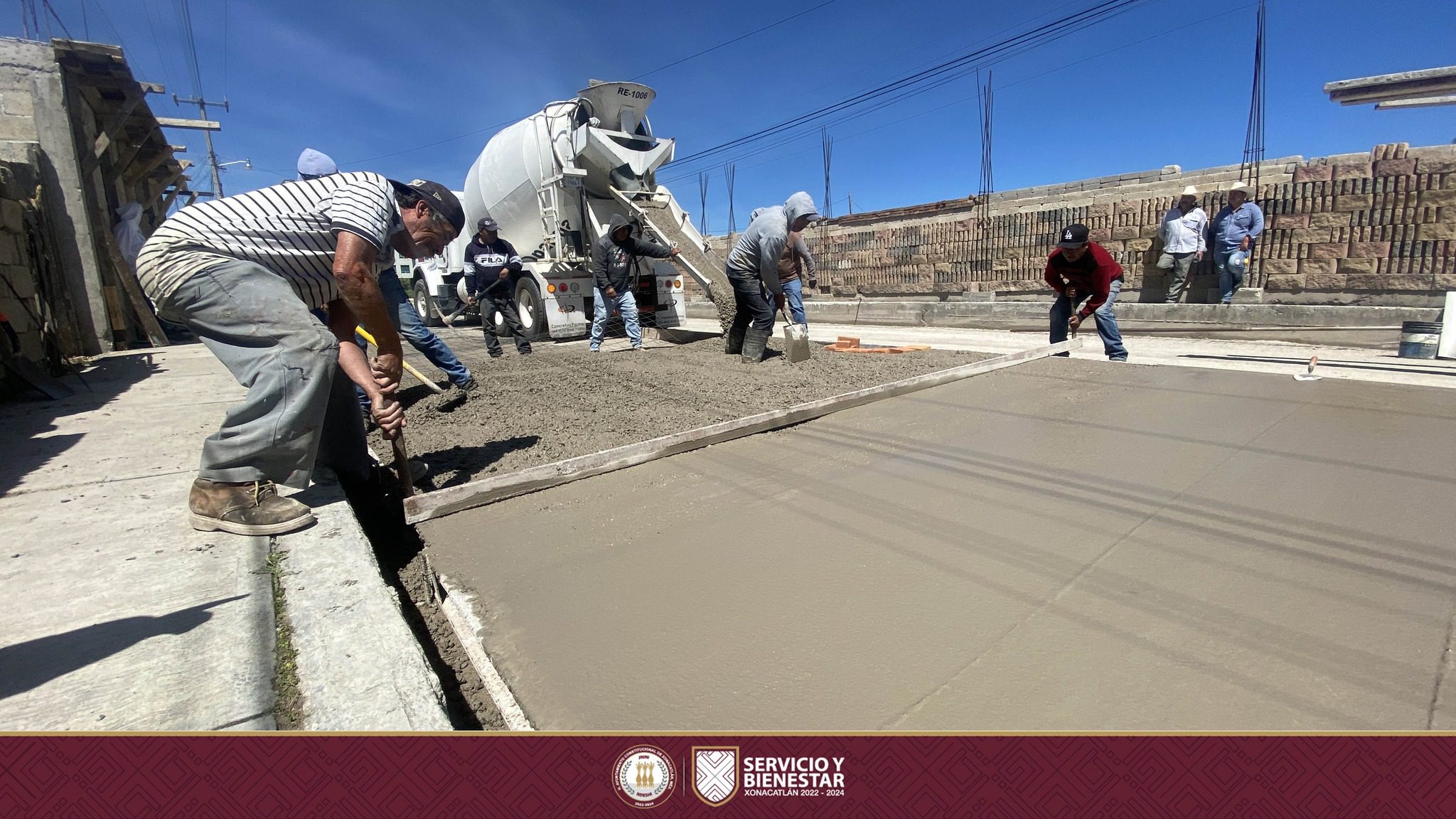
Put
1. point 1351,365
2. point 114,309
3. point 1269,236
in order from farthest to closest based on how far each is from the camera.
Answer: point 1269,236, point 114,309, point 1351,365

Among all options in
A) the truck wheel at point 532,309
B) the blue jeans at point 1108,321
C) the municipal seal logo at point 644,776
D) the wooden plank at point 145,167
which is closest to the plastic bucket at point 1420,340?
the blue jeans at point 1108,321

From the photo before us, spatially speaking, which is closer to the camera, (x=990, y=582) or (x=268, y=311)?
(x=990, y=582)

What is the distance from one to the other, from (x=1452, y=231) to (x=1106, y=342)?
603 cm

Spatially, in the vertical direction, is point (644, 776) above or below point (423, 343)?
below

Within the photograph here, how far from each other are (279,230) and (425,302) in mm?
11792

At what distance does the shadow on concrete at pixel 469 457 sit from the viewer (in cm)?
299

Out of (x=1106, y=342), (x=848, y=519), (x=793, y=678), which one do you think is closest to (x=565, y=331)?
(x=1106, y=342)

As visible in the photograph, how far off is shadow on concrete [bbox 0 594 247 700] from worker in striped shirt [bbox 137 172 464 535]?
0.54m

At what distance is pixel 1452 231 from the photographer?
7523mm

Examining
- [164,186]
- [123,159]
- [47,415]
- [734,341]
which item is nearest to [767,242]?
Answer: [734,341]

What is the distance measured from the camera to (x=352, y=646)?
139 cm

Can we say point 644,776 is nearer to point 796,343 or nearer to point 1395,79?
point 796,343

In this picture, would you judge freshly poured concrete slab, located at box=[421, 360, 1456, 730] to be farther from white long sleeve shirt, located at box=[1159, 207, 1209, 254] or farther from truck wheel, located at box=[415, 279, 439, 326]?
truck wheel, located at box=[415, 279, 439, 326]

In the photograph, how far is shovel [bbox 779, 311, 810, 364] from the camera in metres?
5.55
